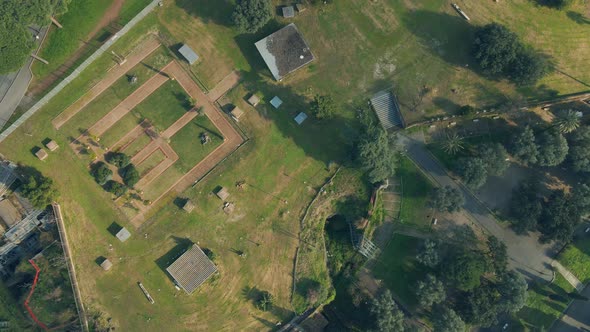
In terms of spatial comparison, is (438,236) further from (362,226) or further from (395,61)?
(395,61)

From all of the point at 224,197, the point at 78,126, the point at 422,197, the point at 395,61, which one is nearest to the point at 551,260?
the point at 422,197

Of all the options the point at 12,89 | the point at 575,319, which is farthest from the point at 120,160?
the point at 575,319

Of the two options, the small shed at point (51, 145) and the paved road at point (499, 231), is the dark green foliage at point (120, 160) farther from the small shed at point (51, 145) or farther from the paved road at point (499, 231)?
the paved road at point (499, 231)

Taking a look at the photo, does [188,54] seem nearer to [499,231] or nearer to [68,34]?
[68,34]

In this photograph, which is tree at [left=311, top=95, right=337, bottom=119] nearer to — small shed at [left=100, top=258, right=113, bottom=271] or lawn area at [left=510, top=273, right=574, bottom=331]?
small shed at [left=100, top=258, right=113, bottom=271]

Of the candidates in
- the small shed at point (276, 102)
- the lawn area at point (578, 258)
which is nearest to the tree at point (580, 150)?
the lawn area at point (578, 258)

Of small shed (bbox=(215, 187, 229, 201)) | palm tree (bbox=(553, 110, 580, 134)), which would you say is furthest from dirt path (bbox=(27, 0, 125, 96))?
palm tree (bbox=(553, 110, 580, 134))
